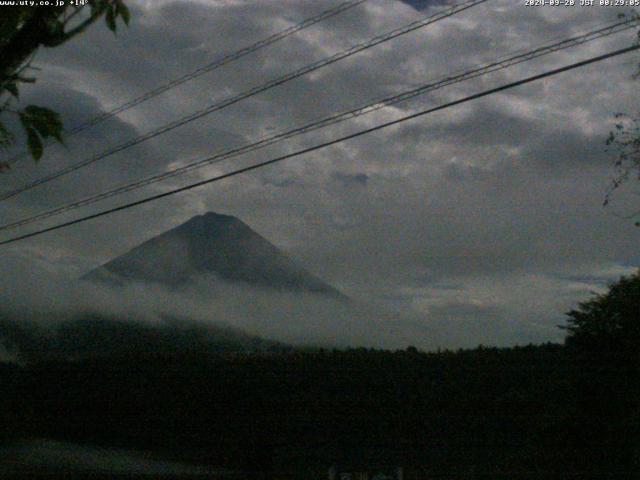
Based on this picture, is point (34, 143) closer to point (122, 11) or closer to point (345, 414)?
point (122, 11)

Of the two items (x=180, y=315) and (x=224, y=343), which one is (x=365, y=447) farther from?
(x=180, y=315)

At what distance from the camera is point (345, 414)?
1322 centimetres

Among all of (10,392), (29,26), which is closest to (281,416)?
(10,392)

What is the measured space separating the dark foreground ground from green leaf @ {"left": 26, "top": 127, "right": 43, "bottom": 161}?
912cm

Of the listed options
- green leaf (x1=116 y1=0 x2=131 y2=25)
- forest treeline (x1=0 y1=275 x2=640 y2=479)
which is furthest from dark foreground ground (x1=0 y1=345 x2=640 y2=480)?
green leaf (x1=116 y1=0 x2=131 y2=25)

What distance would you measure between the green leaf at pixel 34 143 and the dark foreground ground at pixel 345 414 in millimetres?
9118

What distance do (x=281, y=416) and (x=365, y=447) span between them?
6.59 feet

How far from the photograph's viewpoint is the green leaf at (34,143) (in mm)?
3213

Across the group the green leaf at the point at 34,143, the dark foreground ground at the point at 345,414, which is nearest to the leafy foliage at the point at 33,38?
the green leaf at the point at 34,143

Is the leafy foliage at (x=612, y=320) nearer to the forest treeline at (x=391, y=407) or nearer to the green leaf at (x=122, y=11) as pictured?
the forest treeline at (x=391, y=407)

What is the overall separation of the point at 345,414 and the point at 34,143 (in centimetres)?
1070

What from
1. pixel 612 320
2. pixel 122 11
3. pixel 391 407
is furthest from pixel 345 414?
pixel 122 11

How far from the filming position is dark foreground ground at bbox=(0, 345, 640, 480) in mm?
11055

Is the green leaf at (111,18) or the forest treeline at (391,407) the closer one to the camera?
the green leaf at (111,18)
